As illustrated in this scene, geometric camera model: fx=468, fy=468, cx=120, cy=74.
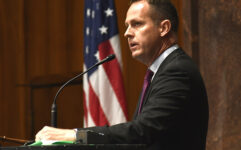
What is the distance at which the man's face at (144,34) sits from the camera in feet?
8.93

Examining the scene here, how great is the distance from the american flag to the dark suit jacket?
192cm

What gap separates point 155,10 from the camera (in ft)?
8.98

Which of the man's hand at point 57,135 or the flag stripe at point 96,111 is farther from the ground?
the flag stripe at point 96,111

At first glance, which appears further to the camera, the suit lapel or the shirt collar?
the shirt collar

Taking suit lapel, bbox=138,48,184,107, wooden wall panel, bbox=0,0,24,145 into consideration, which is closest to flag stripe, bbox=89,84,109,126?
wooden wall panel, bbox=0,0,24,145

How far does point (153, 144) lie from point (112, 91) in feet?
7.23

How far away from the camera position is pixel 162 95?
7.32ft

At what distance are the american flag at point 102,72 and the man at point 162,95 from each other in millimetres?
1628

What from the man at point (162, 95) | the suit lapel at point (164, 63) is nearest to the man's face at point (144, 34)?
the man at point (162, 95)

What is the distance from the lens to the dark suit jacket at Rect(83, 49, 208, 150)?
7.00ft

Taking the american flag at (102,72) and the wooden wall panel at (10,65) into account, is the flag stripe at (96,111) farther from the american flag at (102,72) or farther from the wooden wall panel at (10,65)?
the wooden wall panel at (10,65)

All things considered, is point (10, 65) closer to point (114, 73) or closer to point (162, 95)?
point (114, 73)

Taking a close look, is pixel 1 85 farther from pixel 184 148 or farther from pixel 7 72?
pixel 184 148

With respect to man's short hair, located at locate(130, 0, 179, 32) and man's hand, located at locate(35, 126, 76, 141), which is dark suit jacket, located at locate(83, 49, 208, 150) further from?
man's short hair, located at locate(130, 0, 179, 32)
